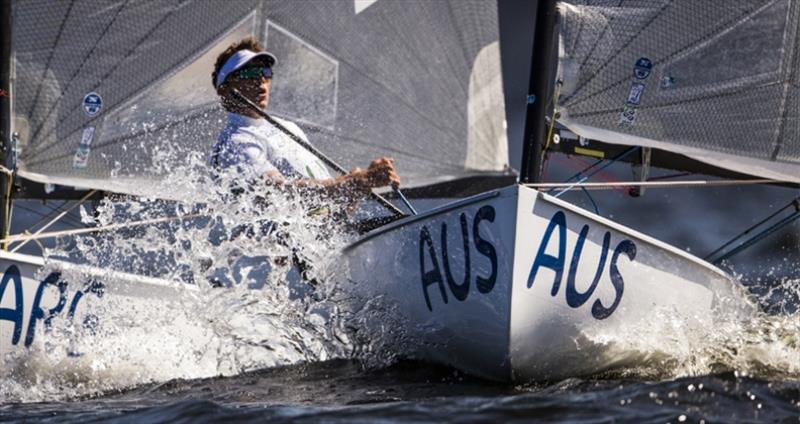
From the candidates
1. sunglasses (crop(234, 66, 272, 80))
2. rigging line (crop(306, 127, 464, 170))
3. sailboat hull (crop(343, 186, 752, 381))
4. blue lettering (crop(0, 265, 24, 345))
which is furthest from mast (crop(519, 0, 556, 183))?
blue lettering (crop(0, 265, 24, 345))

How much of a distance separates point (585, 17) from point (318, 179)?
1.37 m

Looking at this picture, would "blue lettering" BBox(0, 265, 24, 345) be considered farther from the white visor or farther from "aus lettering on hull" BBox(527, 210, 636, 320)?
"aus lettering on hull" BBox(527, 210, 636, 320)

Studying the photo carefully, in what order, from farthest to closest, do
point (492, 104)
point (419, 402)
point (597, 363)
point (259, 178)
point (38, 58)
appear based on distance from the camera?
point (492, 104)
point (38, 58)
point (259, 178)
point (597, 363)
point (419, 402)

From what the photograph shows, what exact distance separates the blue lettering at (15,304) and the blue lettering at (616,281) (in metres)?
2.06

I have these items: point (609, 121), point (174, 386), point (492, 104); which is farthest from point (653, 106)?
point (174, 386)

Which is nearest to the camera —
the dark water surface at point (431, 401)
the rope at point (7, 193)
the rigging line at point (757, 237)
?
the dark water surface at point (431, 401)

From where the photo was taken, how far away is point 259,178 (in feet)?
13.9

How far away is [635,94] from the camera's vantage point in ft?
16.5

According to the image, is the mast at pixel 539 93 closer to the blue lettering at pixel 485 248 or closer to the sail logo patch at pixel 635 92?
the sail logo patch at pixel 635 92

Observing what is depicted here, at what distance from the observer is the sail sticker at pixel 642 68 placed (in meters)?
5.01

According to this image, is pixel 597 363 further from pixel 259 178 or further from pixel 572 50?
pixel 572 50

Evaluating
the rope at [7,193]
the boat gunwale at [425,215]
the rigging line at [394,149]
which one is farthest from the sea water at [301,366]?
the rigging line at [394,149]

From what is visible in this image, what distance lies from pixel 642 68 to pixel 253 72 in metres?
1.58

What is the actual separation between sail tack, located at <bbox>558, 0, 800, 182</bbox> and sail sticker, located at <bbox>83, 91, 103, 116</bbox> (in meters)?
2.24
